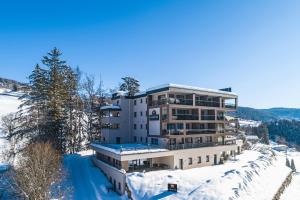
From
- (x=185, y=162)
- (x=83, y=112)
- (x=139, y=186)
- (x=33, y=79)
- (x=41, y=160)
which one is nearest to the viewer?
(x=41, y=160)

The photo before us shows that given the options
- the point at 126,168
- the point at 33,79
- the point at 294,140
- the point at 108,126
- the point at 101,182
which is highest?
the point at 33,79

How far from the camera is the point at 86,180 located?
34.2m

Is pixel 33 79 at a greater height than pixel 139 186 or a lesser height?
greater

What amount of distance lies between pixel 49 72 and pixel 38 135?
43.0 feet

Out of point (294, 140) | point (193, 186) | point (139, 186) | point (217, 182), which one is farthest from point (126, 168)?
point (294, 140)

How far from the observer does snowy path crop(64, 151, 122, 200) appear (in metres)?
29.4

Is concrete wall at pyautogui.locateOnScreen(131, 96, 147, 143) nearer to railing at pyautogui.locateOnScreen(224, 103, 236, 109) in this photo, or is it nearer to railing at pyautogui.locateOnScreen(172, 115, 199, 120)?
railing at pyautogui.locateOnScreen(172, 115, 199, 120)

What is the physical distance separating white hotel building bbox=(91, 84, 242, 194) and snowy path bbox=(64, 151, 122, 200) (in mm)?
1275

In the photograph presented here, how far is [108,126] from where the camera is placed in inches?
1700

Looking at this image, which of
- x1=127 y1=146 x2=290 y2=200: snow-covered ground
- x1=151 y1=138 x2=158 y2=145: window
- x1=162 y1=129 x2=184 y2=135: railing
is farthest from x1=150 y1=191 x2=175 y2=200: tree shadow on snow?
x1=151 y1=138 x2=158 y2=145: window

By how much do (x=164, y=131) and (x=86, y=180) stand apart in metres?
13.9

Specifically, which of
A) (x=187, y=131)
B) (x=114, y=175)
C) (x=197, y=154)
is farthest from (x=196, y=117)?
(x=114, y=175)

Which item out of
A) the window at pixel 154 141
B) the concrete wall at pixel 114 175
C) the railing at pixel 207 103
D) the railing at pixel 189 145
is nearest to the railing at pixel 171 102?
the railing at pixel 207 103

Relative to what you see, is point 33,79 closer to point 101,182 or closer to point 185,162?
point 101,182
